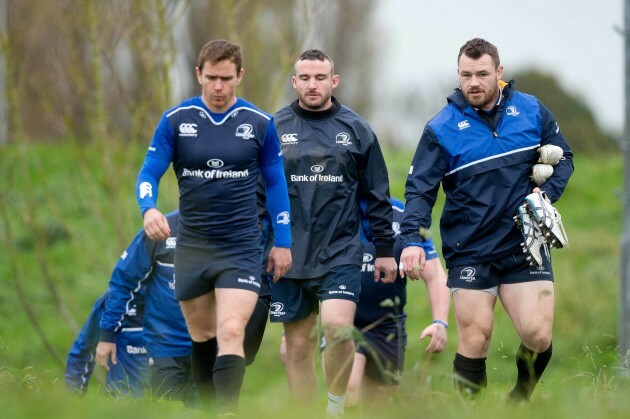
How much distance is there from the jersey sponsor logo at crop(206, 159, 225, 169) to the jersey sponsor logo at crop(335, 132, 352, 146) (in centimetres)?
123

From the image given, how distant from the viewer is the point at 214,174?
296 inches

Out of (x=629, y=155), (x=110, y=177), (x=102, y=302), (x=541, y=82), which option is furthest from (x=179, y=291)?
(x=541, y=82)

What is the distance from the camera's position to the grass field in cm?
597

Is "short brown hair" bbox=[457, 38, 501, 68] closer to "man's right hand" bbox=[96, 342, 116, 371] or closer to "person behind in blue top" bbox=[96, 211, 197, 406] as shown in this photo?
"person behind in blue top" bbox=[96, 211, 197, 406]

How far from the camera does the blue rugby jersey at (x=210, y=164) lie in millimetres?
7516

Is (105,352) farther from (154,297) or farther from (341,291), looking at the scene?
(341,291)

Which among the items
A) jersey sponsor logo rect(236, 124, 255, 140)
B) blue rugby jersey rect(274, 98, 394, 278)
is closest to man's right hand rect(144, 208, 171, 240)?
jersey sponsor logo rect(236, 124, 255, 140)

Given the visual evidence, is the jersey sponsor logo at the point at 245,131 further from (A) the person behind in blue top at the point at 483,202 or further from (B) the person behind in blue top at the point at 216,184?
(A) the person behind in blue top at the point at 483,202

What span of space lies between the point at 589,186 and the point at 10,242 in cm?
1246

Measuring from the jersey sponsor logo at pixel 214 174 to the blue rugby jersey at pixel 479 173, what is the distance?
1176 millimetres

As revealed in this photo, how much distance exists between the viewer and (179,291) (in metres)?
7.64

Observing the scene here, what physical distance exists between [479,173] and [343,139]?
3.69 feet

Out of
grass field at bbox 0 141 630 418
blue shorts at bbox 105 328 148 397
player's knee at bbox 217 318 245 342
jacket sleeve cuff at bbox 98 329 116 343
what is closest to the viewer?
grass field at bbox 0 141 630 418

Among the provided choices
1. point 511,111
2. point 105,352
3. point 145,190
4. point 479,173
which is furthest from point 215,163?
point 105,352
